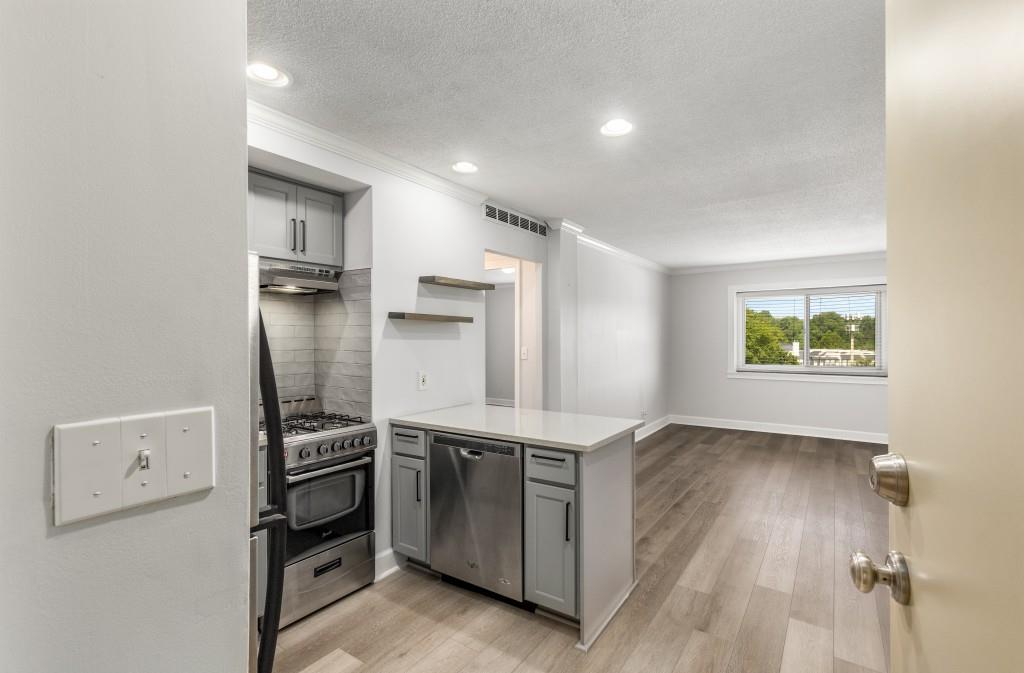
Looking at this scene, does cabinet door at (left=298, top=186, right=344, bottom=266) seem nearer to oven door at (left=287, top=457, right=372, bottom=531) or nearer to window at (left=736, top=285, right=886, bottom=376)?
oven door at (left=287, top=457, right=372, bottom=531)

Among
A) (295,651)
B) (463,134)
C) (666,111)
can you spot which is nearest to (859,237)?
(666,111)

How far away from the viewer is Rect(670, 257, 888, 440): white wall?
6055mm

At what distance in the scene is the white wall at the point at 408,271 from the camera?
2.51 meters

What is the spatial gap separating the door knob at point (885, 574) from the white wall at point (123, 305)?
0.96 meters

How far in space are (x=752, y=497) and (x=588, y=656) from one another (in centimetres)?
266

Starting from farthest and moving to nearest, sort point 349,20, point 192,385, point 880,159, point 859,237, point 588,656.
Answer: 1. point 859,237
2. point 880,159
3. point 588,656
4. point 349,20
5. point 192,385

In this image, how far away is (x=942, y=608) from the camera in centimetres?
57

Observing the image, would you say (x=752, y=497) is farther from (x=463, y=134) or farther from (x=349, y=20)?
(x=349, y=20)

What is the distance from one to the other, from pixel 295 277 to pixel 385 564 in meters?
1.70

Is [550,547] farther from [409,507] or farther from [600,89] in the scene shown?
[600,89]

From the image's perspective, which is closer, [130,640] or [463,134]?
[130,640]

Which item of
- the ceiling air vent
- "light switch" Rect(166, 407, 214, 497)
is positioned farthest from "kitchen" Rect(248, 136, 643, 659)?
"light switch" Rect(166, 407, 214, 497)

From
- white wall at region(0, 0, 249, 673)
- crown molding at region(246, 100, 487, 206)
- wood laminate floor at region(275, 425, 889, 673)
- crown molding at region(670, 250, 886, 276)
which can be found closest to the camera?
white wall at region(0, 0, 249, 673)

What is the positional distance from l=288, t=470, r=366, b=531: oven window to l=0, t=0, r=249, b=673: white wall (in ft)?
5.51
